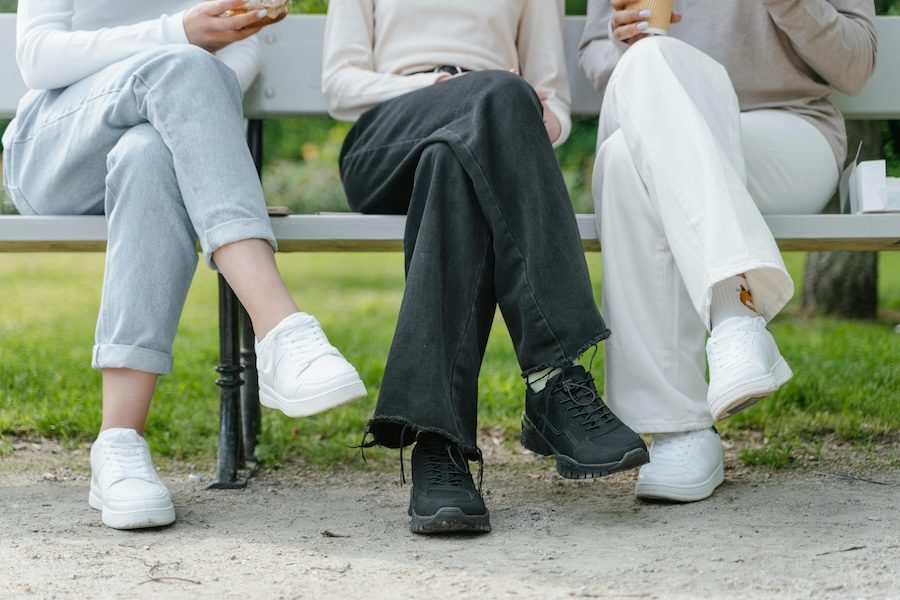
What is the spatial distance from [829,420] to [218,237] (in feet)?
6.80

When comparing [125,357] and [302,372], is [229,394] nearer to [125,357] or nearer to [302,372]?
[125,357]

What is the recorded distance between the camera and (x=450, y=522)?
2182mm

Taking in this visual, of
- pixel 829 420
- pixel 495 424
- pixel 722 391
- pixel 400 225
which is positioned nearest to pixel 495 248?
pixel 400 225

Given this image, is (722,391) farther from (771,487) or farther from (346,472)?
(346,472)

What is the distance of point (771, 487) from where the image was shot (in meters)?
2.61

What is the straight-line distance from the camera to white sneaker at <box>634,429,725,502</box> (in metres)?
2.45

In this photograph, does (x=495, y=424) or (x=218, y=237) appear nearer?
(x=218, y=237)

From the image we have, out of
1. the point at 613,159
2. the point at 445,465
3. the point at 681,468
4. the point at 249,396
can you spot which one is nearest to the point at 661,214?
the point at 613,159

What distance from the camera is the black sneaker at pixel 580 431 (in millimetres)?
2223

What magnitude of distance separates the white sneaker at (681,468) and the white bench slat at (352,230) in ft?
1.63

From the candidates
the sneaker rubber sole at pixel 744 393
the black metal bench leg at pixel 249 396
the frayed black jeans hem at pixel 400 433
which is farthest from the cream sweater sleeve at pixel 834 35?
the black metal bench leg at pixel 249 396

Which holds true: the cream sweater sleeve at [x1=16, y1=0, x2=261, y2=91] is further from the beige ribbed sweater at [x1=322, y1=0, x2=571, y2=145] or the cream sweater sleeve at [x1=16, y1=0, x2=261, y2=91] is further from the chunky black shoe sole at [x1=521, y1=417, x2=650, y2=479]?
the chunky black shoe sole at [x1=521, y1=417, x2=650, y2=479]

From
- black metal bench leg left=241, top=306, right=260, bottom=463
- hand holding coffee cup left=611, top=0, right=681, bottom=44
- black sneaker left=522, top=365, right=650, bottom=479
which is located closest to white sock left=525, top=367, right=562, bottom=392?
black sneaker left=522, top=365, right=650, bottom=479

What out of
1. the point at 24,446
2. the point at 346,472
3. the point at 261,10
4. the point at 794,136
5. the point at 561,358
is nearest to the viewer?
the point at 561,358
